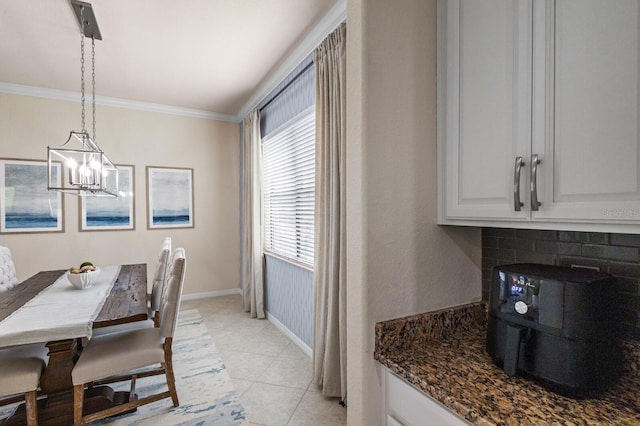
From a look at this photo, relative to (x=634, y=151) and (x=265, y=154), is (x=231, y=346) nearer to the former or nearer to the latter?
(x=265, y=154)

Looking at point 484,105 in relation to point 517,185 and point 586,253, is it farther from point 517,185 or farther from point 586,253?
point 586,253

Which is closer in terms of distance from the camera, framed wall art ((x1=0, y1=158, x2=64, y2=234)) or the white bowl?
the white bowl

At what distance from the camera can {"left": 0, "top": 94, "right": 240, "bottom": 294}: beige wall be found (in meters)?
3.61

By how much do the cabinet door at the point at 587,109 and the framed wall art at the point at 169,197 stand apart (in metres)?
4.38

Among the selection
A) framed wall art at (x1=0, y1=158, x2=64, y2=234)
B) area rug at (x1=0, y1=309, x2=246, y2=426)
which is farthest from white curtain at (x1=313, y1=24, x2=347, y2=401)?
framed wall art at (x1=0, y1=158, x2=64, y2=234)

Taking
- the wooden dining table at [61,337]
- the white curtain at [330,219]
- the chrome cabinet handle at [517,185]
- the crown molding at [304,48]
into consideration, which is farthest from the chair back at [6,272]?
the chrome cabinet handle at [517,185]

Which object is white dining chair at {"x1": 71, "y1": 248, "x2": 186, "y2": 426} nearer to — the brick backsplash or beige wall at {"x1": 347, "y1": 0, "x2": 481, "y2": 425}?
beige wall at {"x1": 347, "y1": 0, "x2": 481, "y2": 425}

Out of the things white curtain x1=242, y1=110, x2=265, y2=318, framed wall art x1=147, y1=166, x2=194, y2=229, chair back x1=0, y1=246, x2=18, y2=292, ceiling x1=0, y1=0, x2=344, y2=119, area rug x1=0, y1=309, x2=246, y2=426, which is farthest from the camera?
framed wall art x1=147, y1=166, x2=194, y2=229

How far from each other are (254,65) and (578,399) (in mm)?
3256

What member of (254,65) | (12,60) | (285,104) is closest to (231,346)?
(285,104)

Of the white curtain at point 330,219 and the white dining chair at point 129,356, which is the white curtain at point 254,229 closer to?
the white curtain at point 330,219

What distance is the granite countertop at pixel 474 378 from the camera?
2.52 ft

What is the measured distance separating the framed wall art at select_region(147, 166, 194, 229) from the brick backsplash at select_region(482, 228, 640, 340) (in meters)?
4.11

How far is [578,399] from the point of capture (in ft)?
2.73
